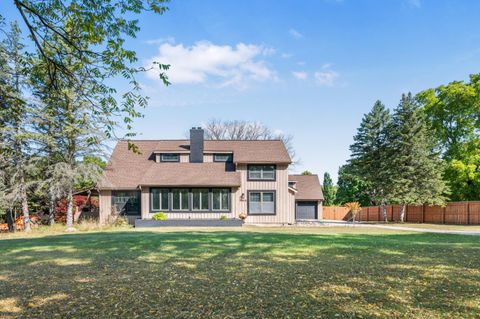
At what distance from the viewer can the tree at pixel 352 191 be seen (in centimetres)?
4253

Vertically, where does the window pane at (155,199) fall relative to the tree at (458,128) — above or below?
below

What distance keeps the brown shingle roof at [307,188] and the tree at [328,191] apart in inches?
491

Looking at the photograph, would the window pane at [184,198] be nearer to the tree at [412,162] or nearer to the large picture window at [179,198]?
the large picture window at [179,198]

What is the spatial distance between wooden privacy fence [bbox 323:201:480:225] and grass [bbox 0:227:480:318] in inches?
822

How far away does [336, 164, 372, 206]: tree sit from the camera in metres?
42.5

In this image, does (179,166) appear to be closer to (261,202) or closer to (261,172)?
(261,172)

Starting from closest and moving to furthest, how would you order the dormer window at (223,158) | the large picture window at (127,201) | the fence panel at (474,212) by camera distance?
the large picture window at (127,201) < the fence panel at (474,212) < the dormer window at (223,158)

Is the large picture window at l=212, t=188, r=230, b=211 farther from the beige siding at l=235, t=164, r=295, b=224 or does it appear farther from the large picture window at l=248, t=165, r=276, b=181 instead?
the large picture window at l=248, t=165, r=276, b=181

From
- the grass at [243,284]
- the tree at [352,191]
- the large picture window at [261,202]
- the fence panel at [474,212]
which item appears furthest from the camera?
the tree at [352,191]

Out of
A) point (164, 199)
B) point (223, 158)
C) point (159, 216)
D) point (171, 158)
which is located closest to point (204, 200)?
point (164, 199)

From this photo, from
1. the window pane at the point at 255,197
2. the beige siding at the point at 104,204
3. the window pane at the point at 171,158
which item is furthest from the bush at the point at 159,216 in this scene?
the window pane at the point at 255,197

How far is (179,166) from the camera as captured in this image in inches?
1013

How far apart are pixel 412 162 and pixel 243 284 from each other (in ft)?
92.5

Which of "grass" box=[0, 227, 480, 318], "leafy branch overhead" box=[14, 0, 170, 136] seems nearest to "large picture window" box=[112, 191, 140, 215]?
"grass" box=[0, 227, 480, 318]
